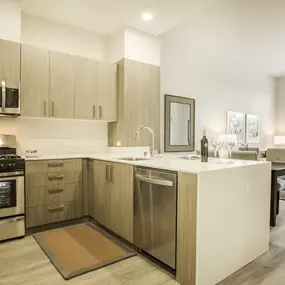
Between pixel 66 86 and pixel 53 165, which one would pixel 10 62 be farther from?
pixel 53 165

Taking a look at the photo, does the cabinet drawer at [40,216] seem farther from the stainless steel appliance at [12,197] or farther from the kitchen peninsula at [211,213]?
the kitchen peninsula at [211,213]

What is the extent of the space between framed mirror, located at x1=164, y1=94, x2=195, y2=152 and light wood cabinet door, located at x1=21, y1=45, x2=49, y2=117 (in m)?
2.18

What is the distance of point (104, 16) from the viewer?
3.53 meters

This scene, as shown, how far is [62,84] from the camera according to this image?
11.5ft

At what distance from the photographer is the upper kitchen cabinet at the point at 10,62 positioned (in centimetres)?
307

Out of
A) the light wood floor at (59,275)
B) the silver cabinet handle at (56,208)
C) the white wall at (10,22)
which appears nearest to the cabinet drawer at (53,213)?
the silver cabinet handle at (56,208)

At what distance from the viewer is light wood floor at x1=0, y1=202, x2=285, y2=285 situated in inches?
79.9

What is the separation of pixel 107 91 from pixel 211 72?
2805 mm

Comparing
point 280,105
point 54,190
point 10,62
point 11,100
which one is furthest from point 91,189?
point 280,105

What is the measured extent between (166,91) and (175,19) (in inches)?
55.1

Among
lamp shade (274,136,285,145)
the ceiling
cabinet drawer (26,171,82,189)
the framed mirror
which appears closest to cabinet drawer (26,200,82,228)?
cabinet drawer (26,171,82,189)

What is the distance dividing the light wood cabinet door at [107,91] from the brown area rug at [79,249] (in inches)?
66.0

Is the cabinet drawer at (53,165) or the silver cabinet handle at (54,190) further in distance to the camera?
the silver cabinet handle at (54,190)

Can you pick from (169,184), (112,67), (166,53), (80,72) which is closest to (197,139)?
(166,53)
